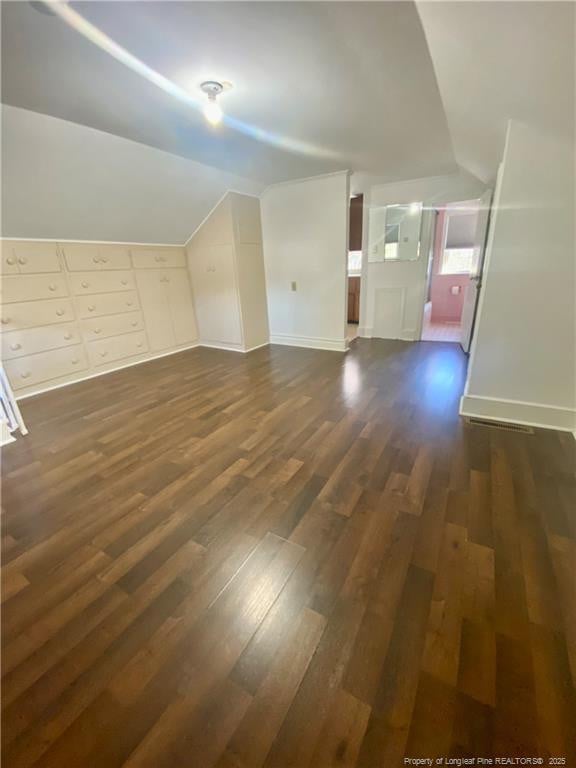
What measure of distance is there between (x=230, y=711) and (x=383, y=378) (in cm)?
303

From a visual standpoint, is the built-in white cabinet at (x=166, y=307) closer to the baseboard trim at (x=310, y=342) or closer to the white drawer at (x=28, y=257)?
the white drawer at (x=28, y=257)

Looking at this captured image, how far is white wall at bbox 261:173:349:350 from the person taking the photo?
409 cm

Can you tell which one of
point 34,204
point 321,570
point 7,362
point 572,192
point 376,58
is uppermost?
point 376,58

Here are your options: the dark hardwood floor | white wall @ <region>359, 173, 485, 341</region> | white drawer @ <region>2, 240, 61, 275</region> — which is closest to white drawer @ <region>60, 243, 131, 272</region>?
white drawer @ <region>2, 240, 61, 275</region>

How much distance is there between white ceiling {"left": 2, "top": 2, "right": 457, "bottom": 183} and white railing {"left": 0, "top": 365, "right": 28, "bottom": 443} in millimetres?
2020

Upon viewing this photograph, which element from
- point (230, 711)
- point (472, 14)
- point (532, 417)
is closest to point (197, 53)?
point (472, 14)

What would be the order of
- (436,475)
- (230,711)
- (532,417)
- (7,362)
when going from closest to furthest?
(230,711)
(436,475)
(532,417)
(7,362)

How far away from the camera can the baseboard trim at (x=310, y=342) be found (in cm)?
459

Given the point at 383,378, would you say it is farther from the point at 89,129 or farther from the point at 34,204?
the point at 34,204

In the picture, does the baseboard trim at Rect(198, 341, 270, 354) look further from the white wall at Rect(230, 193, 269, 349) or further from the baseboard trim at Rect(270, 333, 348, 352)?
the baseboard trim at Rect(270, 333, 348, 352)

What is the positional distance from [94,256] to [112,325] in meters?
0.86

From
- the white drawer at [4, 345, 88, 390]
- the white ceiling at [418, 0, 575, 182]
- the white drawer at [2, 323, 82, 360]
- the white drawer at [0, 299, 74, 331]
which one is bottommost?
the white drawer at [4, 345, 88, 390]

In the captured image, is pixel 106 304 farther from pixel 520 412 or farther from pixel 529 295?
pixel 520 412

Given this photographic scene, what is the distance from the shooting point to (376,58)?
5.65 ft
